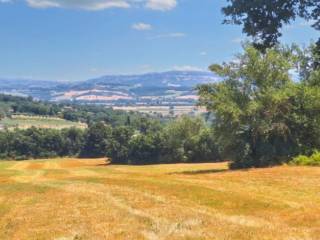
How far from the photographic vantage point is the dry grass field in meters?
19.6

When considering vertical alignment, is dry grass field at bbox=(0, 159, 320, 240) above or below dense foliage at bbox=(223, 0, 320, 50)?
below

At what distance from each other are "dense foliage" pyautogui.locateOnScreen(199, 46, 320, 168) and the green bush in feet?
8.40

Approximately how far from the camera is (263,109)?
176 feet

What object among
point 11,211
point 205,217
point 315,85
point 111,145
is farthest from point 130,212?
point 111,145

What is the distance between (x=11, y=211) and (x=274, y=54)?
3572 cm

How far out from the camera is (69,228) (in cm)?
2106

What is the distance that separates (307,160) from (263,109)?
7.32m

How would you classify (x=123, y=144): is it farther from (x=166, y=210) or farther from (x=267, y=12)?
(x=267, y=12)

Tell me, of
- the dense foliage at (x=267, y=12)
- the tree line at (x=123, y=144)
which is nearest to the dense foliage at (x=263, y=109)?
the dense foliage at (x=267, y=12)

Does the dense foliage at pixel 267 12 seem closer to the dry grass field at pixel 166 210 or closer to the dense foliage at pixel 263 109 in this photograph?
the dry grass field at pixel 166 210

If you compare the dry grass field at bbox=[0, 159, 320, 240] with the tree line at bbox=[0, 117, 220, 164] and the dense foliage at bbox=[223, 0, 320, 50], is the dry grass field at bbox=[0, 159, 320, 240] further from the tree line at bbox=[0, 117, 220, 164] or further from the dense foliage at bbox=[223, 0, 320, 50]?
the tree line at bbox=[0, 117, 220, 164]

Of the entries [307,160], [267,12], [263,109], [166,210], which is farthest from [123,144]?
[267,12]

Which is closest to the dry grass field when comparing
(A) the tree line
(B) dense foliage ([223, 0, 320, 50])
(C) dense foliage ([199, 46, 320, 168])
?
(B) dense foliage ([223, 0, 320, 50])

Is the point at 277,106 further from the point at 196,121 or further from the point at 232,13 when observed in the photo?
the point at 196,121
